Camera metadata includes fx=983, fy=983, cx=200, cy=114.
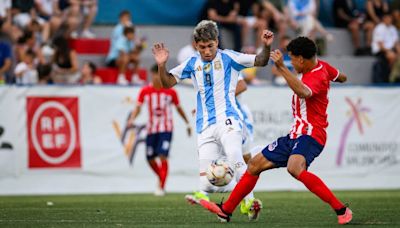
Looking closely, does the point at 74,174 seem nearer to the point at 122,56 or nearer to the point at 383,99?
the point at 122,56

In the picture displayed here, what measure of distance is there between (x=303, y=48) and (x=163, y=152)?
25.8ft

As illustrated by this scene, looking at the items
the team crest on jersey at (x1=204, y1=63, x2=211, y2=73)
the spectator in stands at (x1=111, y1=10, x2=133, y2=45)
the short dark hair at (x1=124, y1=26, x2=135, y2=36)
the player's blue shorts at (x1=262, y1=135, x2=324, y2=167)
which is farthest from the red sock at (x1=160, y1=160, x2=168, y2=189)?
the player's blue shorts at (x1=262, y1=135, x2=324, y2=167)

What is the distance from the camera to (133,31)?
2314 cm

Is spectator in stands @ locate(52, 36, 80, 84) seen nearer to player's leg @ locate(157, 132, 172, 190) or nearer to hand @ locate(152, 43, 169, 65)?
player's leg @ locate(157, 132, 172, 190)

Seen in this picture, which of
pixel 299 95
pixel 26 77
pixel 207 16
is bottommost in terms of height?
pixel 299 95

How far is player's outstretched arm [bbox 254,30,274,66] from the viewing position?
10711 millimetres

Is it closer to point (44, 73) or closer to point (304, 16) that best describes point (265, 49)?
point (44, 73)

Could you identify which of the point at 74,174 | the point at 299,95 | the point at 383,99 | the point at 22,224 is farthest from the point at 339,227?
the point at 383,99

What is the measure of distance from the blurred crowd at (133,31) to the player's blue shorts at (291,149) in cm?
991

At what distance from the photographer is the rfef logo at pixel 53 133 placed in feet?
64.1

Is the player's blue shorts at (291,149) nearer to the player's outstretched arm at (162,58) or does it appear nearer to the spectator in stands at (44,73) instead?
the player's outstretched arm at (162,58)

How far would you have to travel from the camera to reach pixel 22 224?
1131 centimetres

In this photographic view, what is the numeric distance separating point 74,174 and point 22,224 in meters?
8.45

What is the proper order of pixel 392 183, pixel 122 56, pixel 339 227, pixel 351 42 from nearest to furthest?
pixel 339 227 < pixel 392 183 < pixel 122 56 < pixel 351 42
